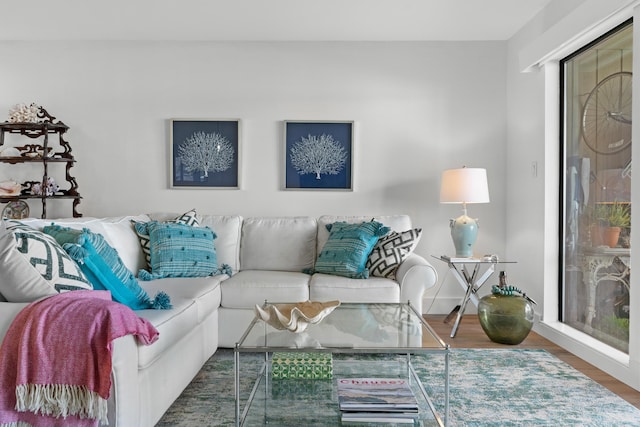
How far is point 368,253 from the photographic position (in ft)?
12.0

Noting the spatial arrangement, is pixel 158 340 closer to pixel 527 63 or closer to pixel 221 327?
pixel 221 327

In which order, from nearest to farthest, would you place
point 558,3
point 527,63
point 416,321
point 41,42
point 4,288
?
point 4,288 → point 416,321 → point 558,3 → point 527,63 → point 41,42

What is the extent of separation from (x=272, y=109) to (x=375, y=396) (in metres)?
3.18

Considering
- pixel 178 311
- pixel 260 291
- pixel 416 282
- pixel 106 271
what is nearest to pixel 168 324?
pixel 178 311

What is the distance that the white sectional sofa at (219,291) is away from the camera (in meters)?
1.96

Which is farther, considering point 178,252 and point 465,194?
point 465,194

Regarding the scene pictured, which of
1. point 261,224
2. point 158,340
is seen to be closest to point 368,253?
point 261,224

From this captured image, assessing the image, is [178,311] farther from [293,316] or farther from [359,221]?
[359,221]

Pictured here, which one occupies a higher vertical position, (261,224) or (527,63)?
(527,63)

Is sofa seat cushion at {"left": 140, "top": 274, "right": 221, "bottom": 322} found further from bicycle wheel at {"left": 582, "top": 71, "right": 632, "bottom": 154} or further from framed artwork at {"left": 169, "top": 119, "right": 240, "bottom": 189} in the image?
bicycle wheel at {"left": 582, "top": 71, "right": 632, "bottom": 154}

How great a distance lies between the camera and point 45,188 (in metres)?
4.30

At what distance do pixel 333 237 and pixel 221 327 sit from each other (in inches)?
41.4

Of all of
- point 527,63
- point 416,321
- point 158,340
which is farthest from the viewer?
point 527,63

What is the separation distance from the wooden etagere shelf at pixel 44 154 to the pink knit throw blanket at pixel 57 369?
2.85 meters
